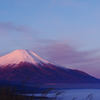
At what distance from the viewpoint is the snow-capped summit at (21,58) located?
80.4 metres

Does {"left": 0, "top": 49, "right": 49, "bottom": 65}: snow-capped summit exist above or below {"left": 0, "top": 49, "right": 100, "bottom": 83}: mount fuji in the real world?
above

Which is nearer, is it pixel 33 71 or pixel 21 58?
pixel 33 71

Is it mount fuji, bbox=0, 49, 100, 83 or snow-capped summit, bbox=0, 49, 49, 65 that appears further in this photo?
snow-capped summit, bbox=0, 49, 49, 65

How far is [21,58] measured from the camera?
81688 mm

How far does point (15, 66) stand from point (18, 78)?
869 centimetres

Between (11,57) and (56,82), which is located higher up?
(11,57)

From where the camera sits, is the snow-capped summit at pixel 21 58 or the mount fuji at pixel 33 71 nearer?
the mount fuji at pixel 33 71

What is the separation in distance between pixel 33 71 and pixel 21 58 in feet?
31.6

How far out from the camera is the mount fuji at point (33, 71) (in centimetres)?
6931

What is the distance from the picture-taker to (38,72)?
7231cm

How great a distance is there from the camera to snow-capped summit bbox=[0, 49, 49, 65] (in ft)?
264

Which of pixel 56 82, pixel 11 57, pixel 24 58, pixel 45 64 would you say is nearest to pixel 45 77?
pixel 56 82

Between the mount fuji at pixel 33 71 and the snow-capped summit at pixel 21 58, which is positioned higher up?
the snow-capped summit at pixel 21 58

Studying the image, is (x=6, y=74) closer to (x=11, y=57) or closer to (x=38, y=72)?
(x=38, y=72)
